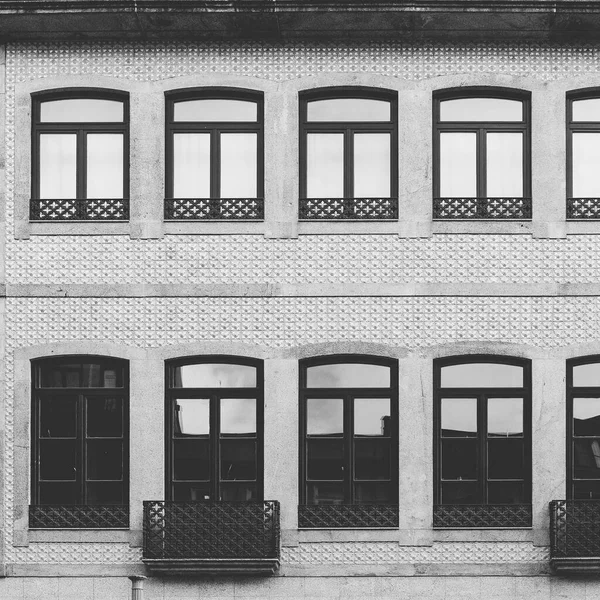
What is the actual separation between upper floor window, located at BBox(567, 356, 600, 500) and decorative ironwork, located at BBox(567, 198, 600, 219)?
2.08 m

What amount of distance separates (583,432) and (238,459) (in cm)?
503

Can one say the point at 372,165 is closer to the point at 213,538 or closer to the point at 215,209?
the point at 215,209

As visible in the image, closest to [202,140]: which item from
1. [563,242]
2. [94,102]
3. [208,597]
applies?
[94,102]

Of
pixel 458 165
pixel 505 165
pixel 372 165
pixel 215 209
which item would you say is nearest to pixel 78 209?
pixel 215 209

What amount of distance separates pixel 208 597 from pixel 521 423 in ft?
16.9

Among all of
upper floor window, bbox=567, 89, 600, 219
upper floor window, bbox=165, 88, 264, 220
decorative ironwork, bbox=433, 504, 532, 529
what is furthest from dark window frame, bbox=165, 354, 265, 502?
upper floor window, bbox=567, 89, 600, 219

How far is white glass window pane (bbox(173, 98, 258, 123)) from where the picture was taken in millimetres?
16031

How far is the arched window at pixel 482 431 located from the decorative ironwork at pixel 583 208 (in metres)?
2.30

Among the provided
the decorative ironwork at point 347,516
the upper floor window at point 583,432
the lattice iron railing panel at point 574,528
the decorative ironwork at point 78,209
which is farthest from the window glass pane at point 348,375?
the decorative ironwork at point 78,209

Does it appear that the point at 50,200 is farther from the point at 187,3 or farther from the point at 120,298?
the point at 187,3

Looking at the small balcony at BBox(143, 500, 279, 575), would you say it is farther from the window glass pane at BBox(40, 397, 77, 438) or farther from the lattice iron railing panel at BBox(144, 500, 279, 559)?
the window glass pane at BBox(40, 397, 77, 438)

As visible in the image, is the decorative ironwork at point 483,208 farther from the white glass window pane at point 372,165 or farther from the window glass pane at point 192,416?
the window glass pane at point 192,416

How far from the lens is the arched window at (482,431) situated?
609 inches

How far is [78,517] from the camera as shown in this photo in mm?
15430
